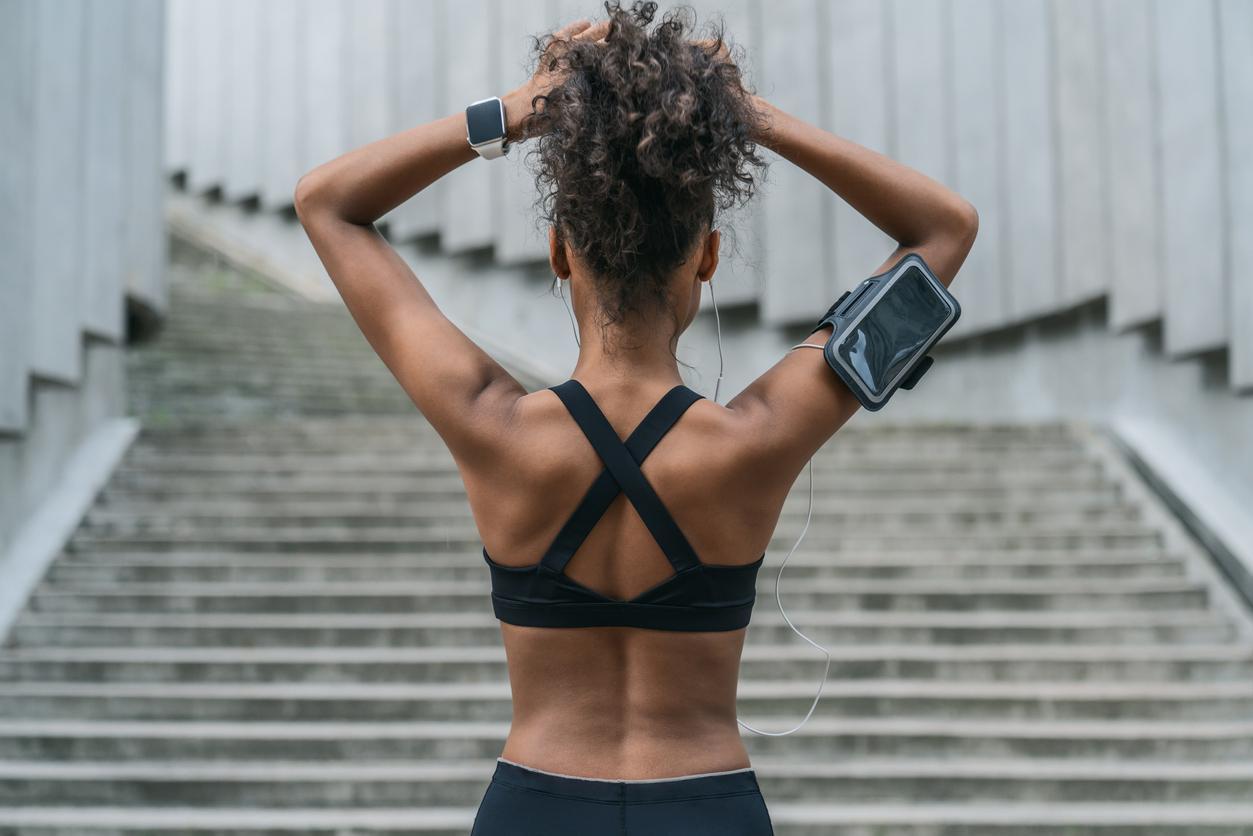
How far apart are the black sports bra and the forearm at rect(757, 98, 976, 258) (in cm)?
38

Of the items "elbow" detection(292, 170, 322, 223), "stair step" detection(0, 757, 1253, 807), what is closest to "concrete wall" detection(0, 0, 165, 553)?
"stair step" detection(0, 757, 1253, 807)

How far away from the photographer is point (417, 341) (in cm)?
166

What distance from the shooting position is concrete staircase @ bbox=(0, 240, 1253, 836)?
17.7 feet

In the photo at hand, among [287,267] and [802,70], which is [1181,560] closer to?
[802,70]

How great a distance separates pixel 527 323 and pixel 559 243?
501 inches

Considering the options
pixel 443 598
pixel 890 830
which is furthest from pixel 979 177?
pixel 890 830

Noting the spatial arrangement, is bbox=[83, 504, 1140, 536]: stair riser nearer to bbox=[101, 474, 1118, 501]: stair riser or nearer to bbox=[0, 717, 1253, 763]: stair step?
bbox=[101, 474, 1118, 501]: stair riser

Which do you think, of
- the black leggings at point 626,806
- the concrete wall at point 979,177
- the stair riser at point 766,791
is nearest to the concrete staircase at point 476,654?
the stair riser at point 766,791

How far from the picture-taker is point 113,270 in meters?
8.45

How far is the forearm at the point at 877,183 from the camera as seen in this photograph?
1.74 metres

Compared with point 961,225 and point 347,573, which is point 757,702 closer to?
point 347,573

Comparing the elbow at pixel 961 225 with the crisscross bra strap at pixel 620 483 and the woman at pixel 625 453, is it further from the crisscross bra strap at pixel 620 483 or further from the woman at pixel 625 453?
the crisscross bra strap at pixel 620 483

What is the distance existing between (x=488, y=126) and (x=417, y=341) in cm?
30

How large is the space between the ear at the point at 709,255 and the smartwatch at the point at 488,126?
0.96 feet
